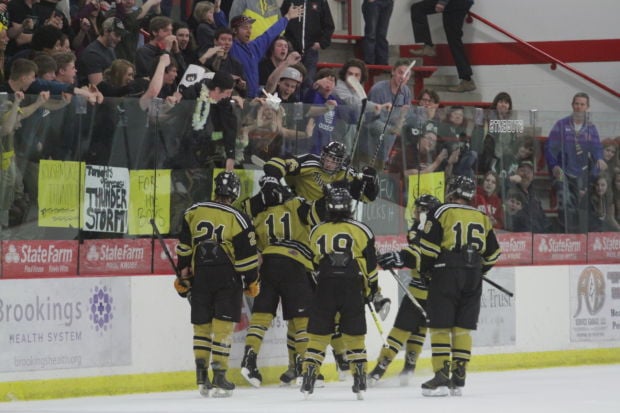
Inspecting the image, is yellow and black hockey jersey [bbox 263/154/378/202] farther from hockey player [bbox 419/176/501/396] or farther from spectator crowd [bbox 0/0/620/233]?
hockey player [bbox 419/176/501/396]

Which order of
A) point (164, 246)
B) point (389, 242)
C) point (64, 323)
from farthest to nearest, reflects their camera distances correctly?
1. point (389, 242)
2. point (164, 246)
3. point (64, 323)

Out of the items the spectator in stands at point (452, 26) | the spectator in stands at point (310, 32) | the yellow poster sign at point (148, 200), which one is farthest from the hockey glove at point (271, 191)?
the spectator in stands at point (452, 26)

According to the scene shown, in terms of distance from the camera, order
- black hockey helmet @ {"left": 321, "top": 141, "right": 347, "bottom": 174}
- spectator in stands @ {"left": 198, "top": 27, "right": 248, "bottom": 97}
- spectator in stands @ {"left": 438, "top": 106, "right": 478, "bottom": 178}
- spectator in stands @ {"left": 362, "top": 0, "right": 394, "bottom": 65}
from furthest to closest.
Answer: spectator in stands @ {"left": 362, "top": 0, "right": 394, "bottom": 65} → spectator in stands @ {"left": 438, "top": 106, "right": 478, "bottom": 178} → spectator in stands @ {"left": 198, "top": 27, "right": 248, "bottom": 97} → black hockey helmet @ {"left": 321, "top": 141, "right": 347, "bottom": 174}

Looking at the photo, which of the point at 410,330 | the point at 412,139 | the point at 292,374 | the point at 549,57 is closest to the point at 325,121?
the point at 412,139

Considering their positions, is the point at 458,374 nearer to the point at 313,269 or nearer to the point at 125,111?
the point at 313,269

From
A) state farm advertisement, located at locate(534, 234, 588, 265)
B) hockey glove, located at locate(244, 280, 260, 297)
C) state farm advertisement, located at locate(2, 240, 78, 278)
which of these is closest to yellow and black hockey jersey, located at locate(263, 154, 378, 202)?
hockey glove, located at locate(244, 280, 260, 297)

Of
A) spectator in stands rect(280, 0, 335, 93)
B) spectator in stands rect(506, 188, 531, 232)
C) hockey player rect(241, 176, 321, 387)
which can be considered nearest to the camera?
hockey player rect(241, 176, 321, 387)

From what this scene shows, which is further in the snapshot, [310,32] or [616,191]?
[310,32]

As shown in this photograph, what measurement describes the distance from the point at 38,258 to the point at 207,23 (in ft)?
10.5

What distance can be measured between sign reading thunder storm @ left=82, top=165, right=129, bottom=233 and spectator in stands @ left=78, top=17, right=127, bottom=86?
3.35 ft

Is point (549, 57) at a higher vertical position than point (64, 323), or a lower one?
higher

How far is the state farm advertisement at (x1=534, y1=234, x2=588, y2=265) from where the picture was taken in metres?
13.1

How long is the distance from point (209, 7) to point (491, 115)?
2.54 metres

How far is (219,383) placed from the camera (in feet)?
33.4
